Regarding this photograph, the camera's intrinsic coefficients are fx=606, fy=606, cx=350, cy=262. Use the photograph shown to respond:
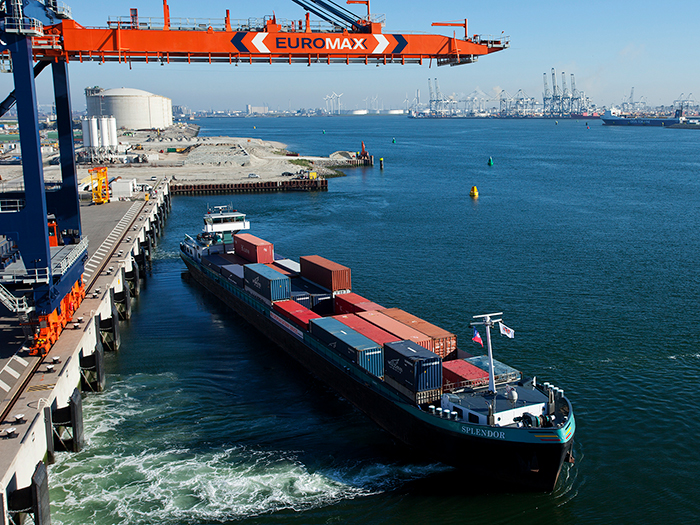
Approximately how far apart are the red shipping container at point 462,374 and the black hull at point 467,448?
2.65 m

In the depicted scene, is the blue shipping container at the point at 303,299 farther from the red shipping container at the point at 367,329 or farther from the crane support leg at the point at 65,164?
the crane support leg at the point at 65,164

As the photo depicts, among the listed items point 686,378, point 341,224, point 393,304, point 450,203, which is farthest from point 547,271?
point 450,203

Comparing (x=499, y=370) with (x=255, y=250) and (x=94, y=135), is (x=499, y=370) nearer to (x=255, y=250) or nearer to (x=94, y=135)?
(x=255, y=250)

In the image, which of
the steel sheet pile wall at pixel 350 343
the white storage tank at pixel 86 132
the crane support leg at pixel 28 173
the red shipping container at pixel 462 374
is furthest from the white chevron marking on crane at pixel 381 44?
the white storage tank at pixel 86 132

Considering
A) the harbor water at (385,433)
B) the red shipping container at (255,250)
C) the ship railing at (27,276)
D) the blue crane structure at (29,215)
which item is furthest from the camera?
the red shipping container at (255,250)

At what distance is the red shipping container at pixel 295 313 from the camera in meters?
37.5

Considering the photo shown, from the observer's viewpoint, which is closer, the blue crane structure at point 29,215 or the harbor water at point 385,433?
the harbor water at point 385,433

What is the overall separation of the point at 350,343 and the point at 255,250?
20577 mm

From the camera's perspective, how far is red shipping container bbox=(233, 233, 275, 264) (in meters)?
49.9

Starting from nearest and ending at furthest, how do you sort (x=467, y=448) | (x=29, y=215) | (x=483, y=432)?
(x=483, y=432) → (x=467, y=448) → (x=29, y=215)

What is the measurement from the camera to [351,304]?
38656mm

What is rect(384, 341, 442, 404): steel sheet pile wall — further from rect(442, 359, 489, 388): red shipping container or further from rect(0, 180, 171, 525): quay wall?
rect(0, 180, 171, 525): quay wall

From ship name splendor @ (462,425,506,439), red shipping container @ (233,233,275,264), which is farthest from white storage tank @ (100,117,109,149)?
ship name splendor @ (462,425,506,439)

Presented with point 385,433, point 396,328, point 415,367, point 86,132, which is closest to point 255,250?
point 396,328
